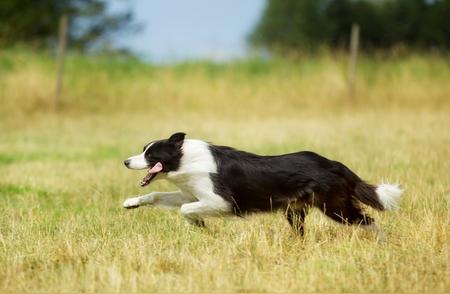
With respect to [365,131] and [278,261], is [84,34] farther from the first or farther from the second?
[278,261]

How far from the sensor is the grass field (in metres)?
4.82

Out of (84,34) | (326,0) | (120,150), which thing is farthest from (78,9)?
(120,150)

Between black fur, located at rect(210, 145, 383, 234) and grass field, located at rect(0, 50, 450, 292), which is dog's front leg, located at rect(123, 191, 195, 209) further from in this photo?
black fur, located at rect(210, 145, 383, 234)

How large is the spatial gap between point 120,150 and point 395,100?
408 inches

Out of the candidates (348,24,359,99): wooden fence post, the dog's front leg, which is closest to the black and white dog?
the dog's front leg

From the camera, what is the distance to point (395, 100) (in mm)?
21109

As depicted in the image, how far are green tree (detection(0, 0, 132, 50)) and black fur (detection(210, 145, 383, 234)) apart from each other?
23.1m

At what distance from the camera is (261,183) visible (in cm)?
578

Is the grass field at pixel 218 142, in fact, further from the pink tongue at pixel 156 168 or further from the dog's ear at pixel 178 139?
the dog's ear at pixel 178 139

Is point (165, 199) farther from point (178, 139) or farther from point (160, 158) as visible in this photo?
point (178, 139)

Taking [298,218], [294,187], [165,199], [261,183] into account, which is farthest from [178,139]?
[298,218]

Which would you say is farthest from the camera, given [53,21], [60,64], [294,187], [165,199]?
[53,21]

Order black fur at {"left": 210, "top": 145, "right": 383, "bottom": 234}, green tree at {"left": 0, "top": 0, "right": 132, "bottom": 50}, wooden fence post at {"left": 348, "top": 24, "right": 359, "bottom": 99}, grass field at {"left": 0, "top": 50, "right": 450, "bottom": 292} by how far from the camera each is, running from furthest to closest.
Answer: green tree at {"left": 0, "top": 0, "right": 132, "bottom": 50} < wooden fence post at {"left": 348, "top": 24, "right": 359, "bottom": 99} < black fur at {"left": 210, "top": 145, "right": 383, "bottom": 234} < grass field at {"left": 0, "top": 50, "right": 450, "bottom": 292}

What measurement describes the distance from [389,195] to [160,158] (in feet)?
6.23
